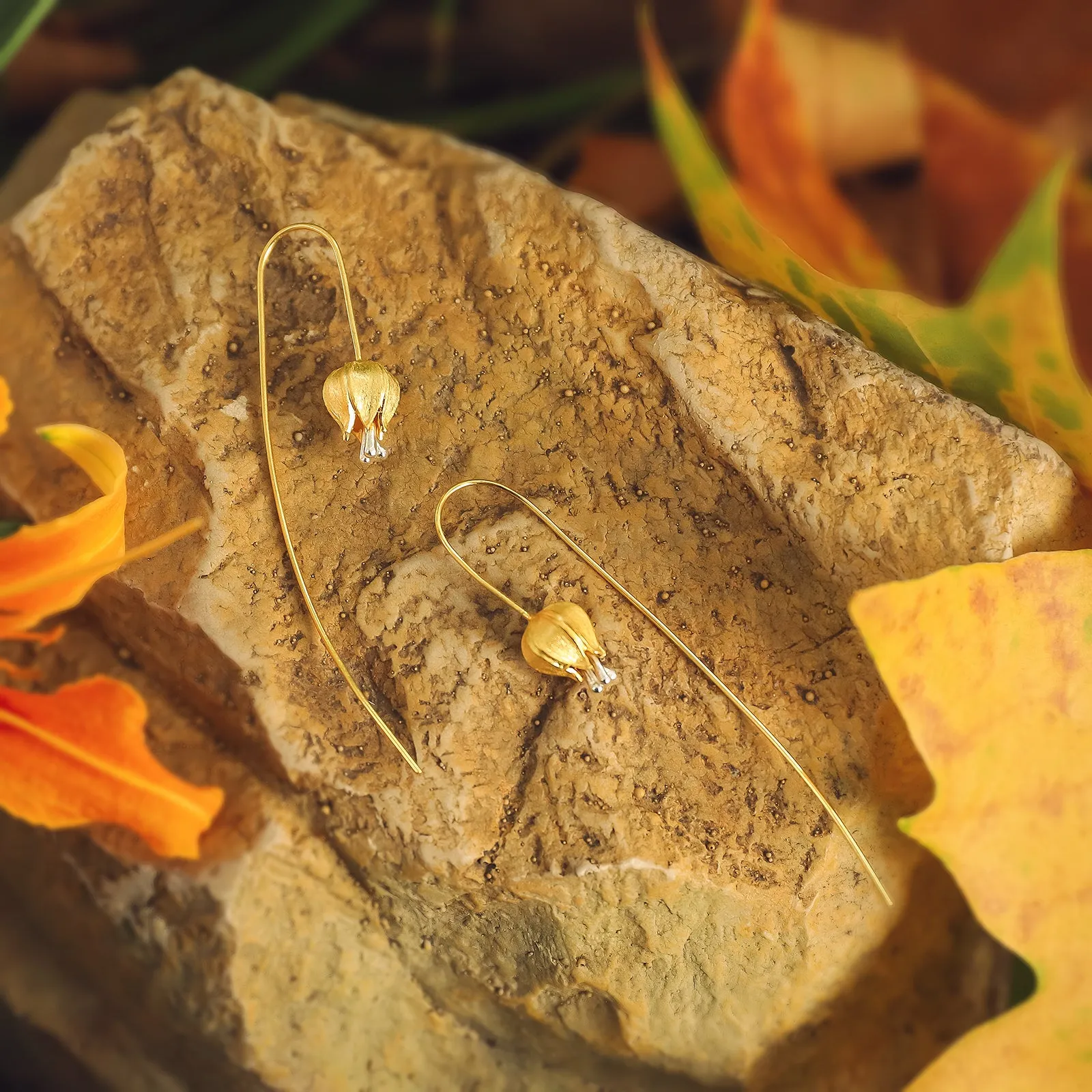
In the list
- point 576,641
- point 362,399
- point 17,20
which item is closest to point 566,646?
point 576,641

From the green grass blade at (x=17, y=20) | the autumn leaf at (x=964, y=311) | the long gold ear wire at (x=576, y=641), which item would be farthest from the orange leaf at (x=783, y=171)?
the green grass blade at (x=17, y=20)

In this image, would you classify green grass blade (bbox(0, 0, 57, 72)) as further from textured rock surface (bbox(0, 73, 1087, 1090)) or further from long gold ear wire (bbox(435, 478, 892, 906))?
long gold ear wire (bbox(435, 478, 892, 906))

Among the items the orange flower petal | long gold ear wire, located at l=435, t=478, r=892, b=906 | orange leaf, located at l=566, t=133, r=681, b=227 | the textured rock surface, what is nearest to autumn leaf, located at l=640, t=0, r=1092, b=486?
the textured rock surface

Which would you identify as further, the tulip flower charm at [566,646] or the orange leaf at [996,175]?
the orange leaf at [996,175]

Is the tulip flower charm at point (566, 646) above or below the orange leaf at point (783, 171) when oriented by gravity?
below

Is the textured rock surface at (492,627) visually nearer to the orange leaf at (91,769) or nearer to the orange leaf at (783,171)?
the orange leaf at (91,769)

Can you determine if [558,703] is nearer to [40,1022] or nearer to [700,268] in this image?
[700,268]

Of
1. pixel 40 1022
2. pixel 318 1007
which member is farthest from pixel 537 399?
pixel 40 1022
